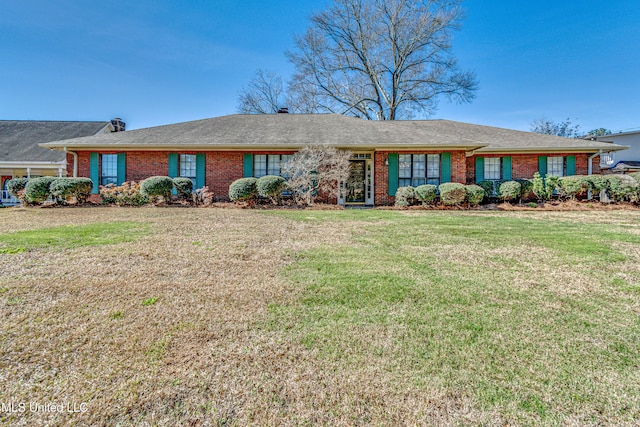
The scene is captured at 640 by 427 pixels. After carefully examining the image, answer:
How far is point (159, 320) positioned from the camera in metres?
2.91

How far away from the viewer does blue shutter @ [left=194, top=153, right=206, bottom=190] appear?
13680 millimetres

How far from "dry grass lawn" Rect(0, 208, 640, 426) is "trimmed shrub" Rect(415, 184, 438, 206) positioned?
22.8 feet

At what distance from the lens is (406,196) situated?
41.6ft

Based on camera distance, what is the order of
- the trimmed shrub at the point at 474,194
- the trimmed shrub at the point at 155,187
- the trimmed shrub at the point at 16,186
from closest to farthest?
the trimmed shrub at the point at 155,187 → the trimmed shrub at the point at 16,186 → the trimmed shrub at the point at 474,194

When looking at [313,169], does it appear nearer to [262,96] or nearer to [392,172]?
[392,172]

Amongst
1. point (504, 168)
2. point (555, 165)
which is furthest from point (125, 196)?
point (555, 165)

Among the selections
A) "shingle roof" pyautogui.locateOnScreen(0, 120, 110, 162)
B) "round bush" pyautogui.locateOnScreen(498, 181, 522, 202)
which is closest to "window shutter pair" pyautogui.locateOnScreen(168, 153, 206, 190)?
"shingle roof" pyautogui.locateOnScreen(0, 120, 110, 162)

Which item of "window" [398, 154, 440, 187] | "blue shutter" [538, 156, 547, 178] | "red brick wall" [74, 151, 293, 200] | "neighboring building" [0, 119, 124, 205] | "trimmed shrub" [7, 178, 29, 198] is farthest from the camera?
"neighboring building" [0, 119, 124, 205]

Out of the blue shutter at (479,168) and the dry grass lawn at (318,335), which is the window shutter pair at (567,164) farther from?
the dry grass lawn at (318,335)

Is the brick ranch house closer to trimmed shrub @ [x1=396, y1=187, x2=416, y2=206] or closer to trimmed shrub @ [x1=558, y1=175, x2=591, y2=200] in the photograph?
trimmed shrub @ [x1=396, y1=187, x2=416, y2=206]

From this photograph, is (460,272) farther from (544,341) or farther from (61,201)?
Result: (61,201)

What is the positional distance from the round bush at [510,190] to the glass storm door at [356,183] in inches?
227

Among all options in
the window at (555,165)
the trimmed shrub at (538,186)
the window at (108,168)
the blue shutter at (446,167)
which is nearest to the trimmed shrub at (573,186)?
the trimmed shrub at (538,186)

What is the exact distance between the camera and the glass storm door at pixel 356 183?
47.0ft
